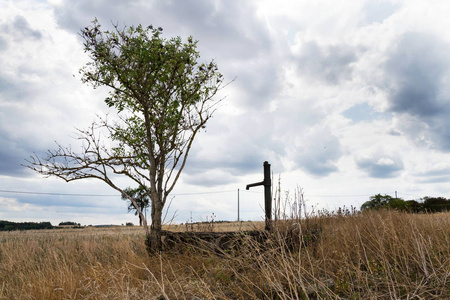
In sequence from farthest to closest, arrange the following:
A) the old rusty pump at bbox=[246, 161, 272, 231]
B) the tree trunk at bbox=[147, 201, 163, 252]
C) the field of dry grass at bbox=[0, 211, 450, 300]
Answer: the tree trunk at bbox=[147, 201, 163, 252] → the old rusty pump at bbox=[246, 161, 272, 231] → the field of dry grass at bbox=[0, 211, 450, 300]

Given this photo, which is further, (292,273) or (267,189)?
(267,189)

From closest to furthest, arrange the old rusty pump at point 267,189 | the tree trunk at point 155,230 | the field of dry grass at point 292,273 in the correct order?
the field of dry grass at point 292,273 < the old rusty pump at point 267,189 < the tree trunk at point 155,230

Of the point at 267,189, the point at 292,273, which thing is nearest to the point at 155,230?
the point at 267,189

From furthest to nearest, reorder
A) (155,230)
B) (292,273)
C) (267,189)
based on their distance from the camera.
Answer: (155,230), (267,189), (292,273)

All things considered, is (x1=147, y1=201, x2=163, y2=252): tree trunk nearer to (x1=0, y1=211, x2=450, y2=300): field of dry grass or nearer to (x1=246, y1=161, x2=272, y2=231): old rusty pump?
(x1=0, y1=211, x2=450, y2=300): field of dry grass

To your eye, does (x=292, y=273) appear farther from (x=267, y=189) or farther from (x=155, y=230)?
(x=155, y=230)

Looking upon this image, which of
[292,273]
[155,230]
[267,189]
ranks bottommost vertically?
[292,273]

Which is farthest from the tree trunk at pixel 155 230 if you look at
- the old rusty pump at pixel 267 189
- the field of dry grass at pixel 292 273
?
the old rusty pump at pixel 267 189

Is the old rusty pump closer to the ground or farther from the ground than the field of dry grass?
farther from the ground

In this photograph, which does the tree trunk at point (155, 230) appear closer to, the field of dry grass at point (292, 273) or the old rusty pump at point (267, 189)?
the field of dry grass at point (292, 273)

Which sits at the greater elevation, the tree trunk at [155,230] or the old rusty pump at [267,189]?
the old rusty pump at [267,189]

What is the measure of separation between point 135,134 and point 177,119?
4.39 feet

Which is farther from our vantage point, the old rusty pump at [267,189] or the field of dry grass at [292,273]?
the old rusty pump at [267,189]

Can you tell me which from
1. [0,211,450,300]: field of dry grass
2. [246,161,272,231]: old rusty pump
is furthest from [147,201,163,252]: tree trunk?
[246,161,272,231]: old rusty pump
